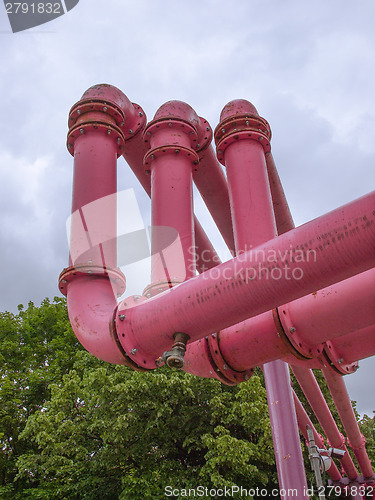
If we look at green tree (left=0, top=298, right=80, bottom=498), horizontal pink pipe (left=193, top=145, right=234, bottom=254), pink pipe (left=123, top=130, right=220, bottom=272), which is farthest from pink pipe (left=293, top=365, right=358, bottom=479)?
green tree (left=0, top=298, right=80, bottom=498)

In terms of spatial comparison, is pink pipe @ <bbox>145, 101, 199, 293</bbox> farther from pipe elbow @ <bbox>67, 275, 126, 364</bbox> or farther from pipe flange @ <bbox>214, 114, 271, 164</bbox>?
pipe elbow @ <bbox>67, 275, 126, 364</bbox>

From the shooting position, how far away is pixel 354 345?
15.8ft

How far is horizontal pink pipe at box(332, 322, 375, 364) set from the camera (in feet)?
15.8

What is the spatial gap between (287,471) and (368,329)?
12.6ft

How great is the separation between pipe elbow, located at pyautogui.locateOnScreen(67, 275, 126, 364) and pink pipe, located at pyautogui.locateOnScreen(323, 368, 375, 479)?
14.5ft

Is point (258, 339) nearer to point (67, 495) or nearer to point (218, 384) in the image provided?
point (218, 384)

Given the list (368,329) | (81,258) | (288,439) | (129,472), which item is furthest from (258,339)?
(129,472)

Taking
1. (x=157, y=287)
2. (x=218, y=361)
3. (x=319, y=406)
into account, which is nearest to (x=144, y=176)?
(x=157, y=287)

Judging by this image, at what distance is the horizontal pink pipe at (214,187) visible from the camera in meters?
7.43

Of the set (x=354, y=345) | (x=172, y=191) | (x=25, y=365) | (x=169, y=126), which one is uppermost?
(x=25, y=365)

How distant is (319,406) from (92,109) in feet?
28.1

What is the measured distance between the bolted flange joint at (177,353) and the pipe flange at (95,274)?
1.27 meters

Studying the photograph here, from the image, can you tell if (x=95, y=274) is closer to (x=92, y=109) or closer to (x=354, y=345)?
(x=92, y=109)

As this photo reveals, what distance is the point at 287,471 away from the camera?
7590 millimetres
